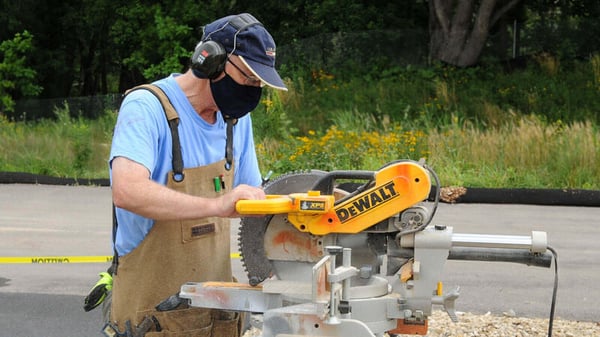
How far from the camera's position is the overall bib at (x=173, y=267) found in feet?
11.0

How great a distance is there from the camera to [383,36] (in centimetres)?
2456

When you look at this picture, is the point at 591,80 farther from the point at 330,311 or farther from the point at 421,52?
the point at 330,311

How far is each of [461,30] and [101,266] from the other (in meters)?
17.1

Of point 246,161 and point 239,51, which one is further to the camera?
point 246,161

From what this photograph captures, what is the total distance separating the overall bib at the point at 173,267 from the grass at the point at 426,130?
9.99 metres

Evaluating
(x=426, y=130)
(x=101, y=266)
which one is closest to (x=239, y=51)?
(x=101, y=266)

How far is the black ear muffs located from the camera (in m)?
3.28

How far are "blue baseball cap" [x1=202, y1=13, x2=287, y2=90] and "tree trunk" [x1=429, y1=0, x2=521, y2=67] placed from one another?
826 inches

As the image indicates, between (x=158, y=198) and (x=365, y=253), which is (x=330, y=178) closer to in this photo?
(x=365, y=253)

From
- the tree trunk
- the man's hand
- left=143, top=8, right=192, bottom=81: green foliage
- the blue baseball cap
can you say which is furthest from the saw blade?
left=143, top=8, right=192, bottom=81: green foliage

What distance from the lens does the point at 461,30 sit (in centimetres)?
2394

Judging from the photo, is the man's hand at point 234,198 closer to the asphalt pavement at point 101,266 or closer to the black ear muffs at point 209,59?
the black ear muffs at point 209,59

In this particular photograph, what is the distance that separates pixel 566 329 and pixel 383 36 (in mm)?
18866

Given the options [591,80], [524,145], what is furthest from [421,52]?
[524,145]
